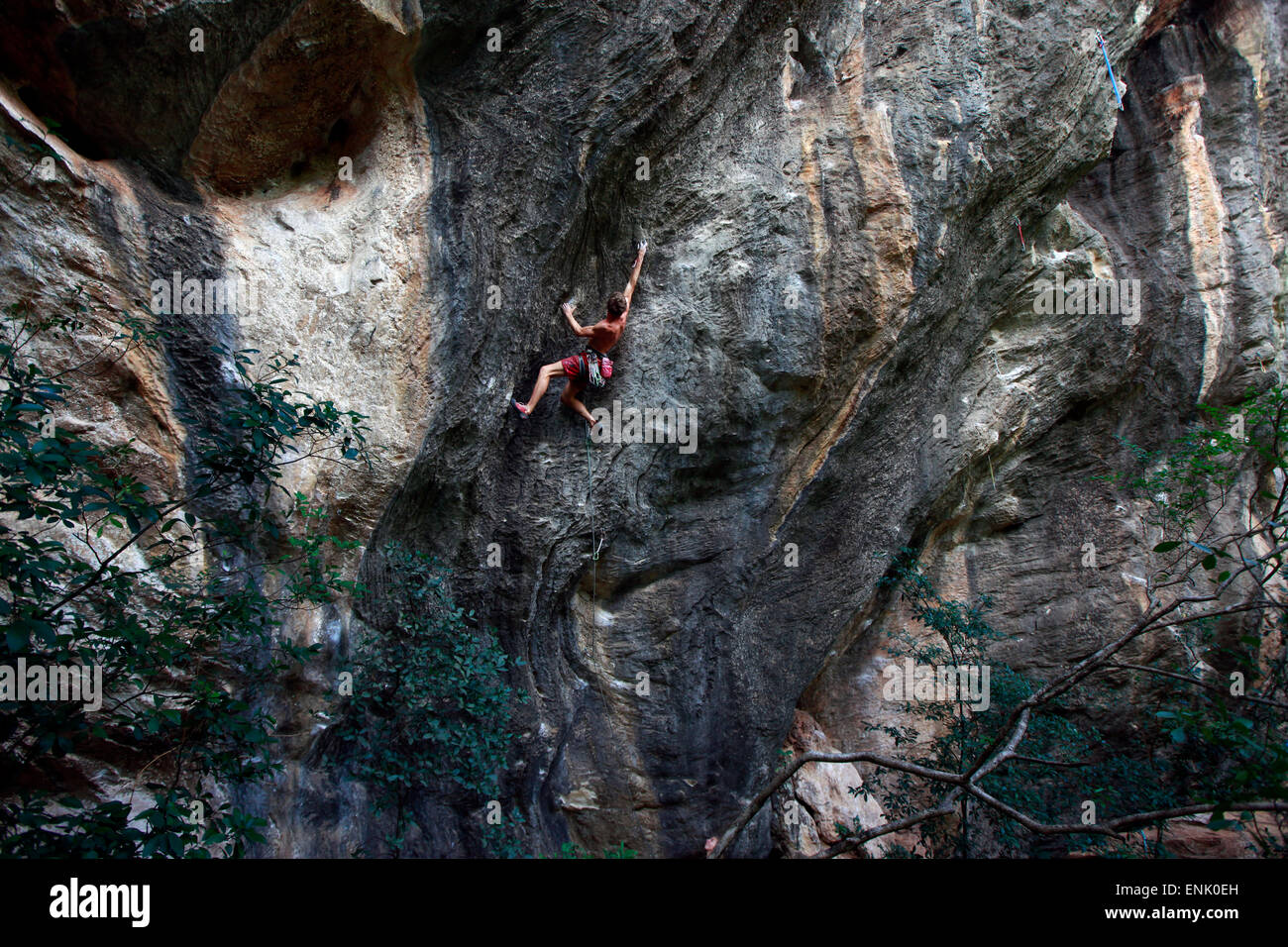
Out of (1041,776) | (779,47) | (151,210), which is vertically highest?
(779,47)

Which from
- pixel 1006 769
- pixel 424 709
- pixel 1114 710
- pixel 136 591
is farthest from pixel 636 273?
pixel 1114 710

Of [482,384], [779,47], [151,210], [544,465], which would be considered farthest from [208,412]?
[779,47]

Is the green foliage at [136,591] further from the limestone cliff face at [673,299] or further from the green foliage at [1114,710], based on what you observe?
the green foliage at [1114,710]

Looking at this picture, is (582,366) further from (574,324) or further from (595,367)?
(574,324)

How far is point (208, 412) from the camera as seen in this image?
511 centimetres

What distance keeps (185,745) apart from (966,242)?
7707 mm

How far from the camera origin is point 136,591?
14.9 feet

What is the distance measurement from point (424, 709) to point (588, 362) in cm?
317

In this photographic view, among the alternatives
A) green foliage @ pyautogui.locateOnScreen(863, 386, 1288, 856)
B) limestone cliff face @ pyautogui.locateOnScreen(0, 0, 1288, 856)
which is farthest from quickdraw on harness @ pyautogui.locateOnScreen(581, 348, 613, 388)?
green foliage @ pyautogui.locateOnScreen(863, 386, 1288, 856)

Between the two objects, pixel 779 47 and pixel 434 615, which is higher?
pixel 779 47

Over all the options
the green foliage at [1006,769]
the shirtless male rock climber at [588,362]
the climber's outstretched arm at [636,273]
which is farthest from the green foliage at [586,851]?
the climber's outstretched arm at [636,273]

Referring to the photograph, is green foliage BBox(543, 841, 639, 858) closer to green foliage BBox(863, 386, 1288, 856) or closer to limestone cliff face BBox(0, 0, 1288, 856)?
limestone cliff face BBox(0, 0, 1288, 856)

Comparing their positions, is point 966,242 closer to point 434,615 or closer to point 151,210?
point 434,615

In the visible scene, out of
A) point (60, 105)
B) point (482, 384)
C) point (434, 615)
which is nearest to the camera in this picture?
point (60, 105)
